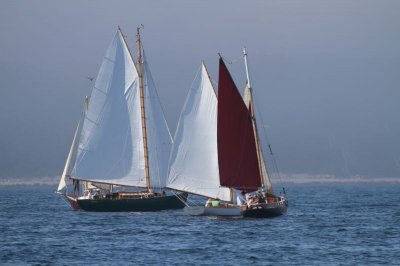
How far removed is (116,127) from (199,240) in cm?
3620

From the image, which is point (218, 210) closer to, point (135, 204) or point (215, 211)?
point (215, 211)

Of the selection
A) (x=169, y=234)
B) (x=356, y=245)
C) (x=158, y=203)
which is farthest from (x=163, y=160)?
(x=356, y=245)

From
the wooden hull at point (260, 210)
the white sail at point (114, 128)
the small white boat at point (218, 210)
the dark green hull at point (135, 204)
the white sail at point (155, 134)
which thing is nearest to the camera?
the wooden hull at point (260, 210)

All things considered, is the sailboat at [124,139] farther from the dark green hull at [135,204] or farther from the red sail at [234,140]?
the red sail at [234,140]

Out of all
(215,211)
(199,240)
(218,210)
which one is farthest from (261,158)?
(199,240)

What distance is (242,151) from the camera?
9006 cm

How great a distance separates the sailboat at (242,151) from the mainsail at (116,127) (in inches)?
753

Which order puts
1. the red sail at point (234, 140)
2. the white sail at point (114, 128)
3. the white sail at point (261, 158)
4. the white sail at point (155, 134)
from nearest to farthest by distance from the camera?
the red sail at point (234, 140), the white sail at point (261, 158), the white sail at point (114, 128), the white sail at point (155, 134)

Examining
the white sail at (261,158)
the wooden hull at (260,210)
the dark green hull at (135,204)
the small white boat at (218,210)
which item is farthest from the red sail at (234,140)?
the dark green hull at (135,204)

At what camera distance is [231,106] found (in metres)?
88.4

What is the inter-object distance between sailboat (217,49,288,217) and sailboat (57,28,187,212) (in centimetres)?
1553

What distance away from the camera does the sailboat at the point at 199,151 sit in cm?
9081

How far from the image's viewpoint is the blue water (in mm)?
61562

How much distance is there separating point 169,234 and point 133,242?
20.5 feet
